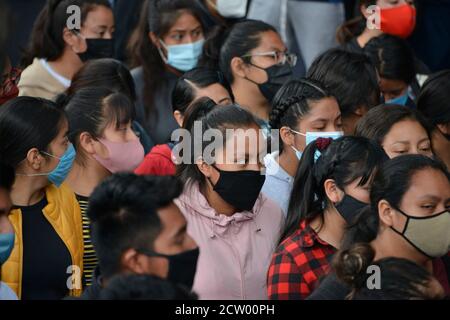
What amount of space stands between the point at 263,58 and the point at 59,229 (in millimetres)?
2381

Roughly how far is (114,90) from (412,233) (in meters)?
2.19

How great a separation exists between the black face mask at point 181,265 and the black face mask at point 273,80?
289cm

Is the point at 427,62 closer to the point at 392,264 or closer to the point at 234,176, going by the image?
the point at 234,176

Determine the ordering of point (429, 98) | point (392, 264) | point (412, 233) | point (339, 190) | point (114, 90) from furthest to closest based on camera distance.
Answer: point (429, 98) → point (114, 90) → point (339, 190) → point (412, 233) → point (392, 264)

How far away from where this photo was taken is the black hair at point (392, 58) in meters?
7.15

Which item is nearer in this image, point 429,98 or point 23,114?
point 23,114

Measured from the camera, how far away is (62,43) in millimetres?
7090

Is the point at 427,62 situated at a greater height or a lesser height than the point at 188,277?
lesser

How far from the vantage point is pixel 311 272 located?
4586mm

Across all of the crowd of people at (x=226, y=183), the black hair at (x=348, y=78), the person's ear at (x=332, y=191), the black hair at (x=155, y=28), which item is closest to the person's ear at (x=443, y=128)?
the crowd of people at (x=226, y=183)

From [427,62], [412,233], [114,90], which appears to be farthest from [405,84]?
[412,233]

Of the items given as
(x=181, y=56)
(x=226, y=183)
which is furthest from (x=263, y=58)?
(x=226, y=183)

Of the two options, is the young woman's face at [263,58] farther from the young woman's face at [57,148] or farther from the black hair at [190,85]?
the young woman's face at [57,148]
